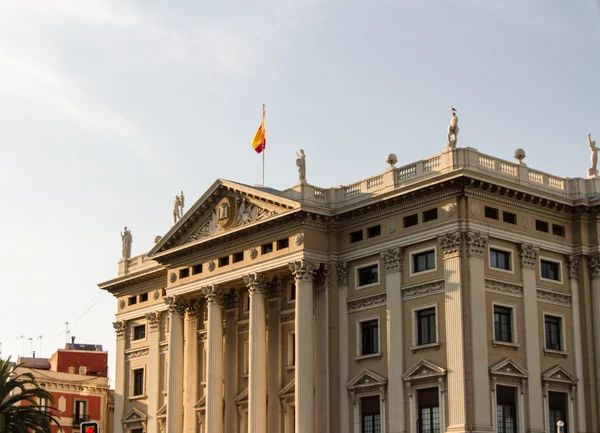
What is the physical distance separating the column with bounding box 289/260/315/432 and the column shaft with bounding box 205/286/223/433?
23.6 ft

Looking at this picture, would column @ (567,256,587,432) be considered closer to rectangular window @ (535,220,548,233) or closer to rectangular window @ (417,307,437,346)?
rectangular window @ (535,220,548,233)

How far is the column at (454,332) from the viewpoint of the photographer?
5616cm

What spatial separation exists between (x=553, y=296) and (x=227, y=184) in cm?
2148

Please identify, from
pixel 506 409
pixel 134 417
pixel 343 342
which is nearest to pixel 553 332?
pixel 506 409

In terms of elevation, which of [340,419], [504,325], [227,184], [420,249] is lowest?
[340,419]

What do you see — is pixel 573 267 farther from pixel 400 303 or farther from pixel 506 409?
pixel 400 303

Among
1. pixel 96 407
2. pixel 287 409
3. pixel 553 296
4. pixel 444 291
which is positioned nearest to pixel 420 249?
pixel 444 291

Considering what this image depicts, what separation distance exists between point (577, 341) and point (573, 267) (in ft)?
14.0

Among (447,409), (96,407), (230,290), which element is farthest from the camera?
(96,407)

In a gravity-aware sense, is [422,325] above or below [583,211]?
below

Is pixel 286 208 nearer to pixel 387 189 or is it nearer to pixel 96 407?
pixel 387 189

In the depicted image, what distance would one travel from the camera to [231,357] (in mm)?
70125

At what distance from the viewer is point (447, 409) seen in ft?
187

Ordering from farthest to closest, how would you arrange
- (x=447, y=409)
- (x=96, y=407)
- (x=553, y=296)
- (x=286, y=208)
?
(x=96, y=407)
(x=286, y=208)
(x=553, y=296)
(x=447, y=409)
